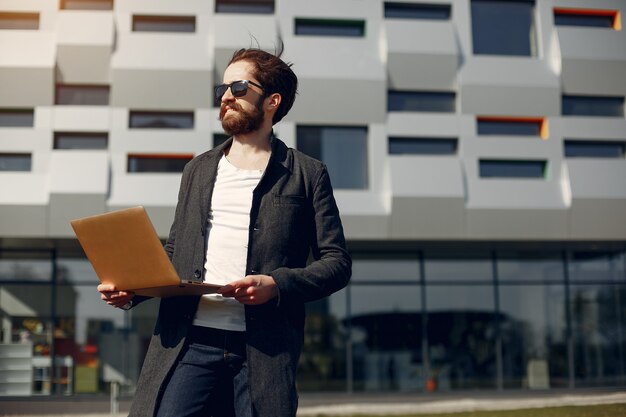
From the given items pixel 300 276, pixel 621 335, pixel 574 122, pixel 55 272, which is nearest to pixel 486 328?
pixel 621 335

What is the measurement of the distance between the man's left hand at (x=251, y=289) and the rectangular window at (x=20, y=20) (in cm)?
1569

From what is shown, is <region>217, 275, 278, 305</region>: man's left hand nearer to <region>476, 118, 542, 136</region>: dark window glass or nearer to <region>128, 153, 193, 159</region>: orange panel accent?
<region>128, 153, 193, 159</region>: orange panel accent

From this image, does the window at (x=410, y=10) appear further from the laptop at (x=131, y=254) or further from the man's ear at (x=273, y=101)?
the laptop at (x=131, y=254)

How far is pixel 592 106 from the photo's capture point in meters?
17.7

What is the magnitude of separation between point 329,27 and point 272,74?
1455 cm

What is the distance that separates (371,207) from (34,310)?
25.5 feet

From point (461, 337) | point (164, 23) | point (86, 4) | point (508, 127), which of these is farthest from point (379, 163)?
point (86, 4)

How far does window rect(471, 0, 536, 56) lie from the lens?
1759 centimetres

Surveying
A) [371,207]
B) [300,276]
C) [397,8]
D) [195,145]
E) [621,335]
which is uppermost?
[397,8]

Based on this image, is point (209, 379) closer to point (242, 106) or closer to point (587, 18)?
point (242, 106)

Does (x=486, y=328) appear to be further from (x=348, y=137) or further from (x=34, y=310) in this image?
(x=34, y=310)

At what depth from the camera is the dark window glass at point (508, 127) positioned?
1734 centimetres

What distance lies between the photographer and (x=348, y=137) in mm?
16953

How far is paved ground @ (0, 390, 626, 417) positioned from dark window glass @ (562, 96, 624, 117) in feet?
20.2
